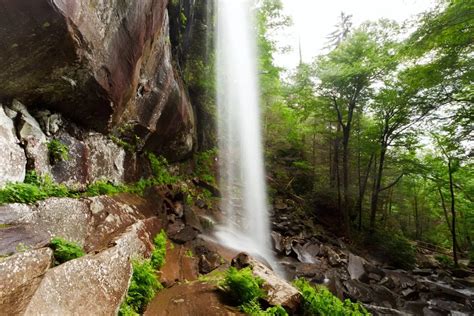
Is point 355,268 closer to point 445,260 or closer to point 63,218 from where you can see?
point 63,218

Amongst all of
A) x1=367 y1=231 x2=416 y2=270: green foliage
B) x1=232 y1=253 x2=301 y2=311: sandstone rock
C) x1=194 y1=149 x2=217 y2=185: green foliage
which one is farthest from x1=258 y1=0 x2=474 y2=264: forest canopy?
x1=232 y1=253 x2=301 y2=311: sandstone rock

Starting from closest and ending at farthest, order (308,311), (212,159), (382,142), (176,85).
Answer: (308,311)
(176,85)
(382,142)
(212,159)

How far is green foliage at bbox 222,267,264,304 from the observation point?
13.9 ft

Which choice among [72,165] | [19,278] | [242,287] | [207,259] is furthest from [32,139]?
[207,259]

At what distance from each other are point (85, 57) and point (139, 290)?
4.15 metres

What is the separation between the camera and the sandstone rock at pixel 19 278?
2146mm

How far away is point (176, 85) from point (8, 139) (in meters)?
6.18

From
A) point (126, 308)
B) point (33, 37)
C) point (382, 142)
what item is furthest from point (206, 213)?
point (382, 142)

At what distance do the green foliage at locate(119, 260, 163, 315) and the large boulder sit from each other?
3613 millimetres

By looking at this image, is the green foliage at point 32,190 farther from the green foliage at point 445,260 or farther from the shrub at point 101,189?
the green foliage at point 445,260

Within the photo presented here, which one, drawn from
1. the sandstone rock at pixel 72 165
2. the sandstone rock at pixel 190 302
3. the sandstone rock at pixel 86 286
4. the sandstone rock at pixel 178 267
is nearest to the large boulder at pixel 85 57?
the sandstone rock at pixel 72 165

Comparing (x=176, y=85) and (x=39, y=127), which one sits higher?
(x=176, y=85)

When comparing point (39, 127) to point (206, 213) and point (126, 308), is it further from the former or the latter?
point (206, 213)

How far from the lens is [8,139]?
3971 mm
